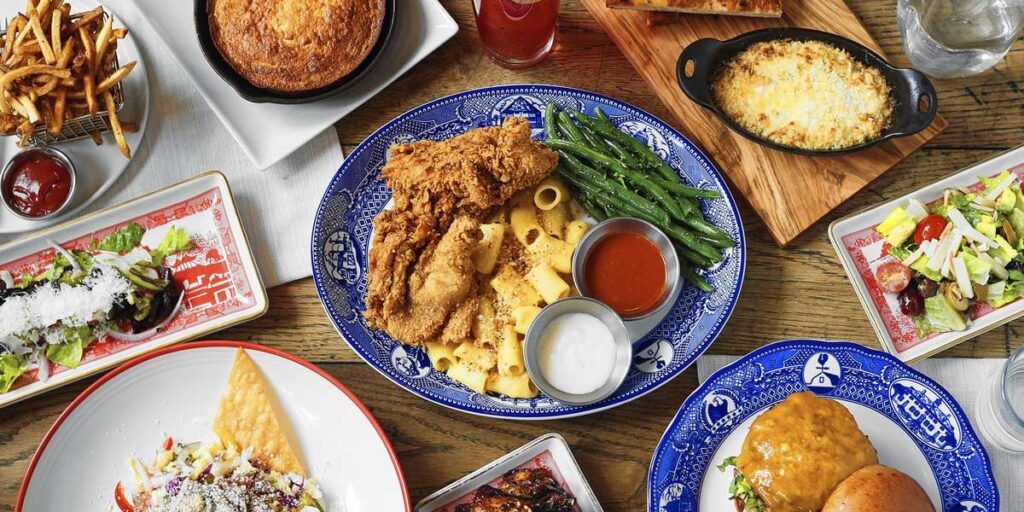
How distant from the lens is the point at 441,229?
391cm

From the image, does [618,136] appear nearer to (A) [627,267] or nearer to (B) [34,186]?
(A) [627,267]

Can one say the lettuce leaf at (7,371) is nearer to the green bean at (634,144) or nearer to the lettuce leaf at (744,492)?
the green bean at (634,144)

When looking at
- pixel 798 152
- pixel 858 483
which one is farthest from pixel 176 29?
pixel 858 483

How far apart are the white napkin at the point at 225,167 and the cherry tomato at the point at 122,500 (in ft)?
4.00

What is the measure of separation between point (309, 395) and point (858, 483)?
8.30 feet

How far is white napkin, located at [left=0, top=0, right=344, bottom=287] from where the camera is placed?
4164 millimetres

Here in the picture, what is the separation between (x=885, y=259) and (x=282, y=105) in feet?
10.8

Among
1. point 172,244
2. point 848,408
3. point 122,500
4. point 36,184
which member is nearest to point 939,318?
point 848,408

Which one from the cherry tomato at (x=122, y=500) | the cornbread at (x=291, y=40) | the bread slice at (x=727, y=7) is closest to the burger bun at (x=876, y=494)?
the bread slice at (x=727, y=7)

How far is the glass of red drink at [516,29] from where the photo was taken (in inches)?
156

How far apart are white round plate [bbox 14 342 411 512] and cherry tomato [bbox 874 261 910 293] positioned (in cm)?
265

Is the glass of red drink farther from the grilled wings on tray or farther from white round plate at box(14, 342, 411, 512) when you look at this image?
the grilled wings on tray

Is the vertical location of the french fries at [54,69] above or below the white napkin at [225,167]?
above

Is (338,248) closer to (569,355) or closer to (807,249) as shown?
(569,355)
